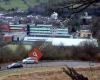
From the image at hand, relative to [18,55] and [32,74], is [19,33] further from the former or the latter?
[32,74]

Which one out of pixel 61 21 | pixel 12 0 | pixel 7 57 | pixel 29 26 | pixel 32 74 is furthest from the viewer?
pixel 12 0

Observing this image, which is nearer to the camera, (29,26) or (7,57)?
(7,57)

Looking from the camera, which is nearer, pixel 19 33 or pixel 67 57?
pixel 67 57

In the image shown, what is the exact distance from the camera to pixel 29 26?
126 feet

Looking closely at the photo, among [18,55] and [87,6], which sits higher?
[87,6]

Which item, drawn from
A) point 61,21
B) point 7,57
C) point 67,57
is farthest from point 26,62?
point 61,21

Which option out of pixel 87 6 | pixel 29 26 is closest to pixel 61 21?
pixel 87 6

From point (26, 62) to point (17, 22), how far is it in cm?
3027

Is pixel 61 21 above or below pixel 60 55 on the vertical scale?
above

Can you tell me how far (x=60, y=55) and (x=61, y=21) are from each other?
46.5 feet

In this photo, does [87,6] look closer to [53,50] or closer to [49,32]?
[53,50]

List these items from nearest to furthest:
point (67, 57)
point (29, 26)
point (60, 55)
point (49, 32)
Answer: point (67, 57)
point (60, 55)
point (49, 32)
point (29, 26)

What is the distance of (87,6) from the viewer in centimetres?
204

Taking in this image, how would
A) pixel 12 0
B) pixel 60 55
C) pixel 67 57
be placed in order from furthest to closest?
pixel 12 0 → pixel 60 55 → pixel 67 57
